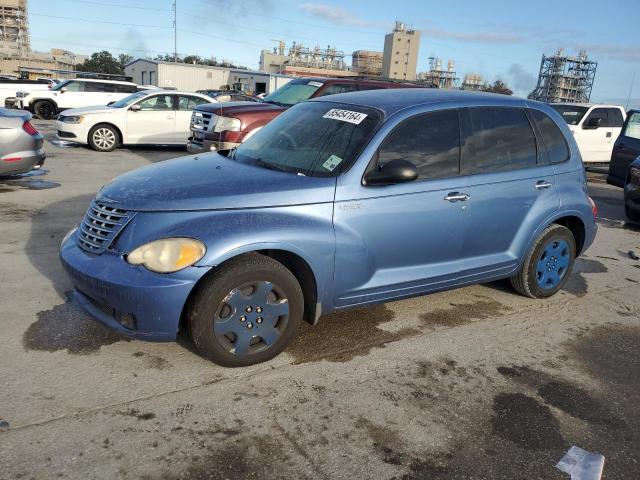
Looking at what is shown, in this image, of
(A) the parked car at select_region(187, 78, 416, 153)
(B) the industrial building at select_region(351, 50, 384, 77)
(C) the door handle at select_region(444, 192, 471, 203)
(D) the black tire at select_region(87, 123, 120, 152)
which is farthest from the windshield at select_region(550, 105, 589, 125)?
(B) the industrial building at select_region(351, 50, 384, 77)

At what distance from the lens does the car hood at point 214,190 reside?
11.0 ft

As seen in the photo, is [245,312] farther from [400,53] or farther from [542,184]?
[400,53]

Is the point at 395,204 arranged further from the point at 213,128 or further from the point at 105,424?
the point at 213,128

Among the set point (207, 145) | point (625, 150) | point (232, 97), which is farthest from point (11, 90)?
point (625, 150)

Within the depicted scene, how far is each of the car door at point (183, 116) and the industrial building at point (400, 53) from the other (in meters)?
116

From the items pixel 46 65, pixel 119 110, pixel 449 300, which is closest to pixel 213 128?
pixel 119 110

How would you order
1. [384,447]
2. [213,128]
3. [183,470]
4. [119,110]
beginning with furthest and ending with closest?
[119,110] < [213,128] < [384,447] < [183,470]

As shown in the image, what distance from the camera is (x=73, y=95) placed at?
20.6m

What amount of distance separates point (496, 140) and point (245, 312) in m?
2.51

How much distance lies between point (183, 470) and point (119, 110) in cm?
1240

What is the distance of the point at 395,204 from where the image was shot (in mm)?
3777

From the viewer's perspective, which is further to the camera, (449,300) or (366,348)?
(449,300)

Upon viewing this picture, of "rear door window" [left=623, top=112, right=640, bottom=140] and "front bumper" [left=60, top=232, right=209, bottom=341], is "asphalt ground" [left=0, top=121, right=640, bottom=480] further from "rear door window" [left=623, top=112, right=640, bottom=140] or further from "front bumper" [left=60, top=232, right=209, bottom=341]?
"rear door window" [left=623, top=112, right=640, bottom=140]

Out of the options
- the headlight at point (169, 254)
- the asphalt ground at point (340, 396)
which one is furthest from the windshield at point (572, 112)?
the headlight at point (169, 254)
